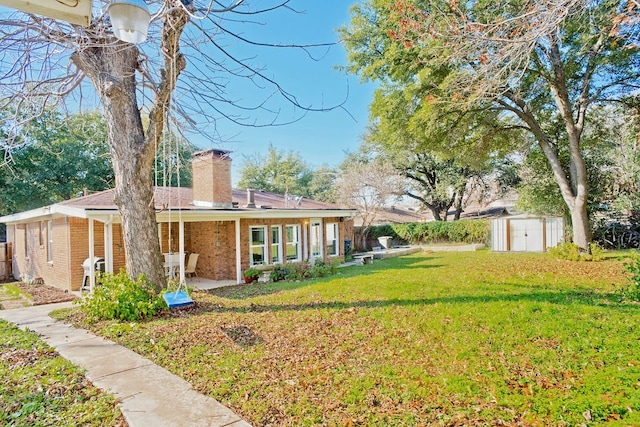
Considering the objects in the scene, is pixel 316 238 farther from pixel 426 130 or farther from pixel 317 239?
pixel 426 130

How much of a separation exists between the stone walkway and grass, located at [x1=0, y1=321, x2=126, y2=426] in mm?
128

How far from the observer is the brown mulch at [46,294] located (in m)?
9.48

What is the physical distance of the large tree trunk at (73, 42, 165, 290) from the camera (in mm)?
6758

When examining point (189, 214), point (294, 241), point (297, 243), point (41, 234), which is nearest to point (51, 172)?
point (41, 234)

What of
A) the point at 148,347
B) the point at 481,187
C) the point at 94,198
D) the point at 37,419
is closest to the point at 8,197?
the point at 94,198

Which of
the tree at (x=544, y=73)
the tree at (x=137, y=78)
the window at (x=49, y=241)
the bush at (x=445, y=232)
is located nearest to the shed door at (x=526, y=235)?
the tree at (x=544, y=73)

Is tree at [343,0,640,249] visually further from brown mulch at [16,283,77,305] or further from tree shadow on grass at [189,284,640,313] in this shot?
brown mulch at [16,283,77,305]

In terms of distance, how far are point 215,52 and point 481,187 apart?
25455 mm

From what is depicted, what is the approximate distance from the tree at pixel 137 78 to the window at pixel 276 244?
22.8ft

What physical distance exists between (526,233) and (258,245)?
41.7 feet

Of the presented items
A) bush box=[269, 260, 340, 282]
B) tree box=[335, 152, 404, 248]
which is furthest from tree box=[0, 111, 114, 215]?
tree box=[335, 152, 404, 248]

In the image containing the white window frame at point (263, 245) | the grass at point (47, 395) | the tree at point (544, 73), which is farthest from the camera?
the white window frame at point (263, 245)

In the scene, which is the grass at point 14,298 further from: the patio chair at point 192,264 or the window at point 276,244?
the window at point 276,244

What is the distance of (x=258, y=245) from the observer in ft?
45.0
